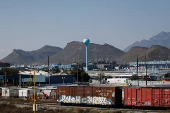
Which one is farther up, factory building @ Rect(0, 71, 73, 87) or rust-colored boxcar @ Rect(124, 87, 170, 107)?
rust-colored boxcar @ Rect(124, 87, 170, 107)

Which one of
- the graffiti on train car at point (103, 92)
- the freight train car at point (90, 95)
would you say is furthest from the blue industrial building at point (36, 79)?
the graffiti on train car at point (103, 92)

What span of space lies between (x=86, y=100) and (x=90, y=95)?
1.22 metres

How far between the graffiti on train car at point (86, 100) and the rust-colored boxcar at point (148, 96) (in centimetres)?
349

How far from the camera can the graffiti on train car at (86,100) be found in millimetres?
46691

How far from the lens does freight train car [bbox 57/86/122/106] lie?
1825 inches

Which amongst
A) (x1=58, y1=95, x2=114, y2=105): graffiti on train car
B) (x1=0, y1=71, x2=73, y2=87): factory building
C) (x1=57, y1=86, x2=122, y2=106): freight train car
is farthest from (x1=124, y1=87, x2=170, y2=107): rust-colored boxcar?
(x1=0, y1=71, x2=73, y2=87): factory building

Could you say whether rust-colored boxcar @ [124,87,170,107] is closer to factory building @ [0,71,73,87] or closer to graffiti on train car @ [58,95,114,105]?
graffiti on train car @ [58,95,114,105]

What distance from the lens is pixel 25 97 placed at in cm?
6669

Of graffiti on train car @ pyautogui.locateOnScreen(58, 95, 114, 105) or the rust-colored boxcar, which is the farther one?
graffiti on train car @ pyautogui.locateOnScreen(58, 95, 114, 105)

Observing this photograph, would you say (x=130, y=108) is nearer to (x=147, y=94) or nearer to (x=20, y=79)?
(x=147, y=94)

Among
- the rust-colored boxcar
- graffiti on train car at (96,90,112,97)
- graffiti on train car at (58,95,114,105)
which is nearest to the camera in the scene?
the rust-colored boxcar

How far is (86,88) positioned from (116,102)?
19.2ft

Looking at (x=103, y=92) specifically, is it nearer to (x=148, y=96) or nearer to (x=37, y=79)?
(x=148, y=96)

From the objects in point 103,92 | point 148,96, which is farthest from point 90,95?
point 148,96
